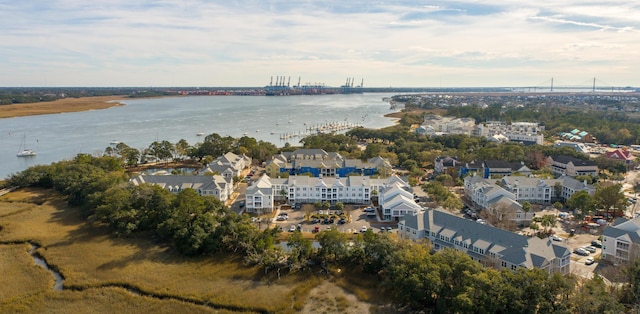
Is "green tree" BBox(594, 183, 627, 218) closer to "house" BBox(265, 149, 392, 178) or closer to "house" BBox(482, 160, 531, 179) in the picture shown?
"house" BBox(482, 160, 531, 179)

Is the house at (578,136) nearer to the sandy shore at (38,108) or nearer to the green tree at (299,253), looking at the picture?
the green tree at (299,253)

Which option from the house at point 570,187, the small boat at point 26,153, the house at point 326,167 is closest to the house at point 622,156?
the house at point 570,187

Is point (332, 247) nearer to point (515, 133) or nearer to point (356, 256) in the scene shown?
point (356, 256)

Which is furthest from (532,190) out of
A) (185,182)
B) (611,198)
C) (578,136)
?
(578,136)

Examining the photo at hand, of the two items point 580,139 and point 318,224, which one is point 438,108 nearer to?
point 580,139

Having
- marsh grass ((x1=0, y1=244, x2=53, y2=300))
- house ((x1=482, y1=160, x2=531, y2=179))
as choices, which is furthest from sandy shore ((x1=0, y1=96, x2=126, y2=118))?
house ((x1=482, y1=160, x2=531, y2=179))

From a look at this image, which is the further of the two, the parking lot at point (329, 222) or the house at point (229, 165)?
the house at point (229, 165)
